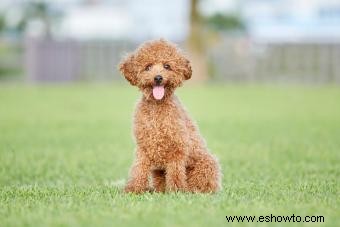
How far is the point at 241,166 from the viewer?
10805mm

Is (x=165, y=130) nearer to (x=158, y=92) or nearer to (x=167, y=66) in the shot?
(x=158, y=92)

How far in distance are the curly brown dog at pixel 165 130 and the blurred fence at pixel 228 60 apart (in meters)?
25.7

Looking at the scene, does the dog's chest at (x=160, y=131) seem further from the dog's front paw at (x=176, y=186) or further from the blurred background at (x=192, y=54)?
the blurred background at (x=192, y=54)

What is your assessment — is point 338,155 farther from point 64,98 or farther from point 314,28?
point 314,28

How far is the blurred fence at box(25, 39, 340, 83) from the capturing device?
109 feet

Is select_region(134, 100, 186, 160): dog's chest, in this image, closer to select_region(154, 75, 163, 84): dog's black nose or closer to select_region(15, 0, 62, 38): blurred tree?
select_region(154, 75, 163, 84): dog's black nose

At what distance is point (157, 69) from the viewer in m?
7.38

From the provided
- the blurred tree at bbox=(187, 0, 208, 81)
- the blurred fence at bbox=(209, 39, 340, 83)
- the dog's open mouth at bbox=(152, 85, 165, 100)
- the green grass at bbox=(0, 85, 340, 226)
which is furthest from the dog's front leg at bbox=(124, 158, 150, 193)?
→ the blurred fence at bbox=(209, 39, 340, 83)

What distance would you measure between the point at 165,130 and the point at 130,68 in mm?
577

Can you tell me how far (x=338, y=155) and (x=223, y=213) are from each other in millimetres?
5437

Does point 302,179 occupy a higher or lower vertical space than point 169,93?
lower

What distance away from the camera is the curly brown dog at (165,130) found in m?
7.41

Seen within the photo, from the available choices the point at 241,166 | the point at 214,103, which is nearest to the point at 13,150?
the point at 241,166

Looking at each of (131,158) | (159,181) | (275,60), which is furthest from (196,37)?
(159,181)
